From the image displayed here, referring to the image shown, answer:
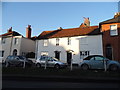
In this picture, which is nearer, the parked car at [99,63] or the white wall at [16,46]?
the parked car at [99,63]

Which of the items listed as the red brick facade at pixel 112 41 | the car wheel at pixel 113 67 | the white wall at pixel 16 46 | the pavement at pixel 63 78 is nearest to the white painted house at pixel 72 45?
the red brick facade at pixel 112 41

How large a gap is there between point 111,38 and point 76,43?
598 centimetres

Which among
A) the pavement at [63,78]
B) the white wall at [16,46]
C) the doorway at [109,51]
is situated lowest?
the pavement at [63,78]

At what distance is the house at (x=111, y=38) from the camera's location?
18.0 meters

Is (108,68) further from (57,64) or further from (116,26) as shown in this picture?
(116,26)

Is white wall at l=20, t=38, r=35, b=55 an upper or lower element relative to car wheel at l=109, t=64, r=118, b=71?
upper

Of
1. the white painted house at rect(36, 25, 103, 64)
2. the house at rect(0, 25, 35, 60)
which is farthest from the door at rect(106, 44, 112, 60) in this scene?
the house at rect(0, 25, 35, 60)

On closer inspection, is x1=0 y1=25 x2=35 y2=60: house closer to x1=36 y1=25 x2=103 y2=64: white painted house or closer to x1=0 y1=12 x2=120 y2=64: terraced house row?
x1=0 y1=12 x2=120 y2=64: terraced house row

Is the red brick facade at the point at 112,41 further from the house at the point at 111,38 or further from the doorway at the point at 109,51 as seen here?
the doorway at the point at 109,51

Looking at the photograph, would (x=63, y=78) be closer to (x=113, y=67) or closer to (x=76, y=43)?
(x=113, y=67)

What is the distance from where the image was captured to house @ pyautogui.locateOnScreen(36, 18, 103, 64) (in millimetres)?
20797

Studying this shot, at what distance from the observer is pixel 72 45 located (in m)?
22.6

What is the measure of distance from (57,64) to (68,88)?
8.81 m

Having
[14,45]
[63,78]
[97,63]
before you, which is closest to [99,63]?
[97,63]
